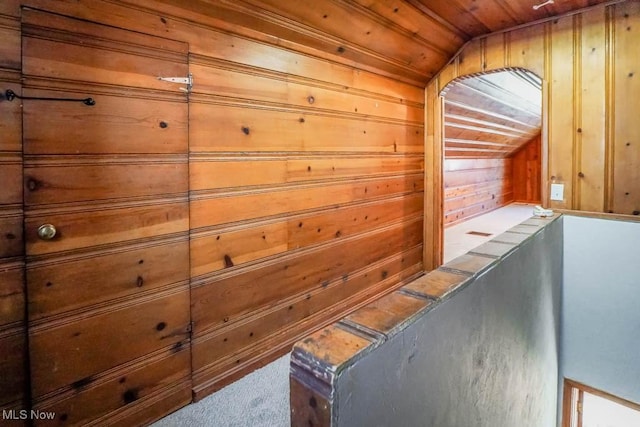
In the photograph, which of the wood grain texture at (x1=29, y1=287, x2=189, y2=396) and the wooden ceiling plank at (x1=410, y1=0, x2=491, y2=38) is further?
the wooden ceiling plank at (x1=410, y1=0, x2=491, y2=38)

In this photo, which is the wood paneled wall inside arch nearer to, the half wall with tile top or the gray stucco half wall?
the gray stucco half wall

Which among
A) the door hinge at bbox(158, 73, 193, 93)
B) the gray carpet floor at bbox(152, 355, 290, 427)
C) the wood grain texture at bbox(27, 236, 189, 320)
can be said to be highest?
the door hinge at bbox(158, 73, 193, 93)

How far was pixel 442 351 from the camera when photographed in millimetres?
916

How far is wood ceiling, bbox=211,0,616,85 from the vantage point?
1592 mm

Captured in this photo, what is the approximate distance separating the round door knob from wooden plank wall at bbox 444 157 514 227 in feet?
15.3

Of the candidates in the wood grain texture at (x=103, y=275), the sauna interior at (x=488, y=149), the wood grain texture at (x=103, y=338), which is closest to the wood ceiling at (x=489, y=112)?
the sauna interior at (x=488, y=149)

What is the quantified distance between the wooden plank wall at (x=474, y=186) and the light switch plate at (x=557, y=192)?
2466 millimetres

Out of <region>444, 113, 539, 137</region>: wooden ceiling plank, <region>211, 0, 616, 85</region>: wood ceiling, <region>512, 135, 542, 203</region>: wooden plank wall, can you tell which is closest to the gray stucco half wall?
<region>211, 0, 616, 85</region>: wood ceiling

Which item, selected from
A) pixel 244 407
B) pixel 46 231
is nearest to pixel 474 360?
pixel 244 407

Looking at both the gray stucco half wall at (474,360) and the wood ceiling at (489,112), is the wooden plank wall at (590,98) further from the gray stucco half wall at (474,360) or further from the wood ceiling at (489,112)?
the gray stucco half wall at (474,360)

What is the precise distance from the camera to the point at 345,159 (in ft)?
7.34

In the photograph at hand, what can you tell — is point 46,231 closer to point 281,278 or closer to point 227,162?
point 227,162

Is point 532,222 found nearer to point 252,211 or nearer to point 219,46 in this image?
point 252,211

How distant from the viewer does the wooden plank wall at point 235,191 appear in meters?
1.10
